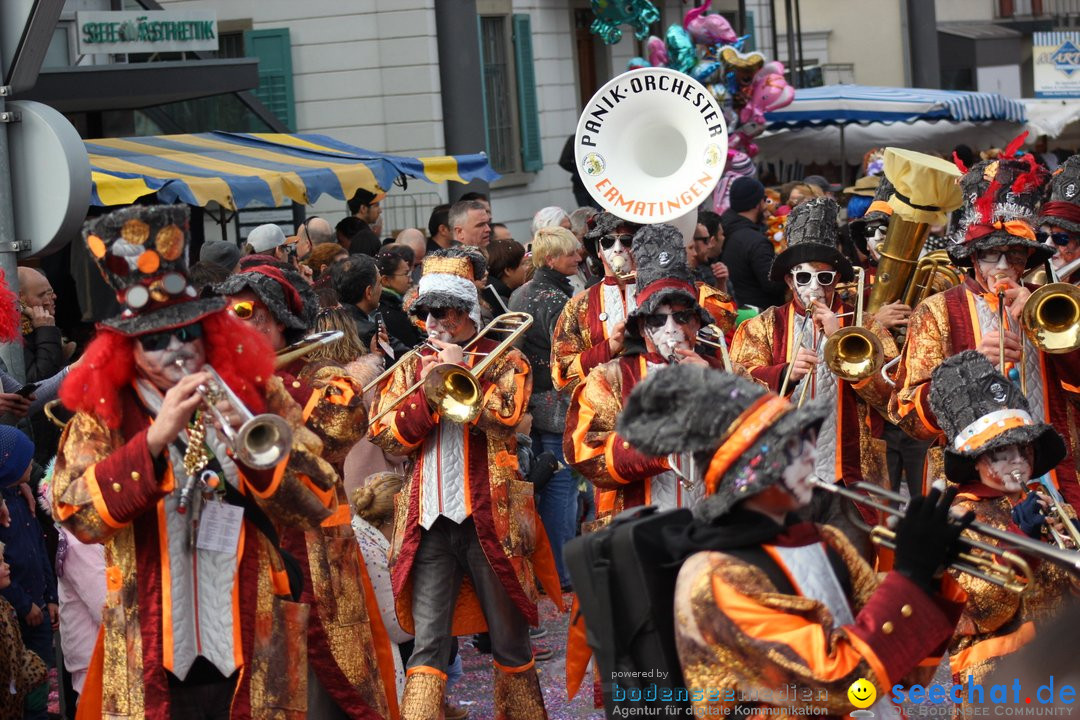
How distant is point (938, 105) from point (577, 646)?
14628mm

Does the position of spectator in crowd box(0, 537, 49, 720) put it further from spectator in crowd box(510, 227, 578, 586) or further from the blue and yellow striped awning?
the blue and yellow striped awning

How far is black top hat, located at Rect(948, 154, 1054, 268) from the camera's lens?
667 centimetres

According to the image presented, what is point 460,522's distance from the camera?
6.51 metres

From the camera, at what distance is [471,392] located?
21.0 feet

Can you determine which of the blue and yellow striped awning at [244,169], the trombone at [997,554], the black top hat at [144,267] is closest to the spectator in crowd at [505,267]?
the blue and yellow striped awning at [244,169]

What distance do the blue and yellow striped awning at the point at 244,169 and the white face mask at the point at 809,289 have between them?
402cm

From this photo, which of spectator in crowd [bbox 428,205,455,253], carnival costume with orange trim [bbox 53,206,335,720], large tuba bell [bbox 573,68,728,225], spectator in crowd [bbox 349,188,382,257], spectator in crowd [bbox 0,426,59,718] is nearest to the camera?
carnival costume with orange trim [bbox 53,206,335,720]

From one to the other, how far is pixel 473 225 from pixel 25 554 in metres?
4.40

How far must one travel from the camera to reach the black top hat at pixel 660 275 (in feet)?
20.0

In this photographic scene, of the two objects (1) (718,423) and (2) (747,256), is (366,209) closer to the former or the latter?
(2) (747,256)

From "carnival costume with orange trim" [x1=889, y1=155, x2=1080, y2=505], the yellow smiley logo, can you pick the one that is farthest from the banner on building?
the yellow smiley logo

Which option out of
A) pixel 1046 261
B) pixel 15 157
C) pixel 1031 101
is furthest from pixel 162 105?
pixel 1031 101

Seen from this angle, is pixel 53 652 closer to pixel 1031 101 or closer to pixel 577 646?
pixel 577 646

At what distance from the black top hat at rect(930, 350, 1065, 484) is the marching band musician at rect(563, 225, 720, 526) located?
0.90 meters
